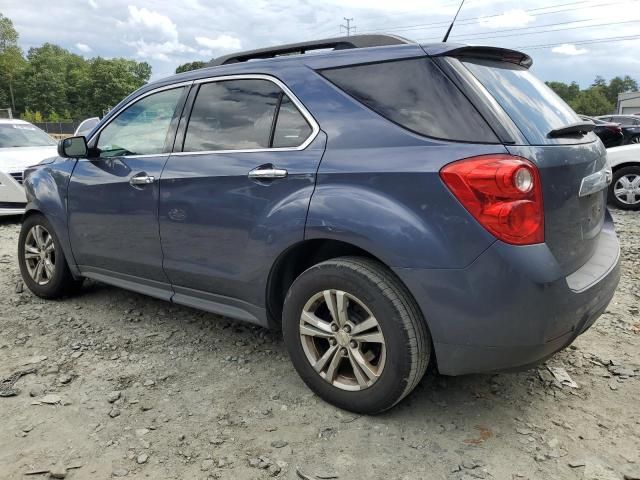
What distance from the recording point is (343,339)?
99.5 inches

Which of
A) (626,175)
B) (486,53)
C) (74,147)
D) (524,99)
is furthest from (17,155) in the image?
(626,175)

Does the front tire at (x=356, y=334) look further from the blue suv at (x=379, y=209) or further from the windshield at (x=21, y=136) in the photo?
the windshield at (x=21, y=136)

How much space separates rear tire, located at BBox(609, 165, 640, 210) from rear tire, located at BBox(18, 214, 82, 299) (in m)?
7.26

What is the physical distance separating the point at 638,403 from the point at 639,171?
617 cm

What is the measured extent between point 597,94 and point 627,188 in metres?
102

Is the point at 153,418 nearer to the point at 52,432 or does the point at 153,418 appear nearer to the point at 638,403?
the point at 52,432

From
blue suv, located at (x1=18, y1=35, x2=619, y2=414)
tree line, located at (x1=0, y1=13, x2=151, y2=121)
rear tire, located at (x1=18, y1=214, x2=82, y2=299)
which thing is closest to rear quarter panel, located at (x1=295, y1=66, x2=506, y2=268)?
blue suv, located at (x1=18, y1=35, x2=619, y2=414)

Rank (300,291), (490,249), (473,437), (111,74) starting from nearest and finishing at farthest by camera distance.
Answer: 1. (490,249)
2. (473,437)
3. (300,291)
4. (111,74)

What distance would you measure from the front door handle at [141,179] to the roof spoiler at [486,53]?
1829 millimetres

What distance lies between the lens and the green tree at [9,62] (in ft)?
269

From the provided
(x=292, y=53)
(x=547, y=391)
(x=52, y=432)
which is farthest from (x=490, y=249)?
(x=52, y=432)

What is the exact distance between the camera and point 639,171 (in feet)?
25.3

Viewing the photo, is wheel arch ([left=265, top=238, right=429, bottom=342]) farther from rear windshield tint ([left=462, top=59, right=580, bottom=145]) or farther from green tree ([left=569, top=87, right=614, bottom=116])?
green tree ([left=569, top=87, right=614, bottom=116])

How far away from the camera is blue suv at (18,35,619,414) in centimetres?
215
